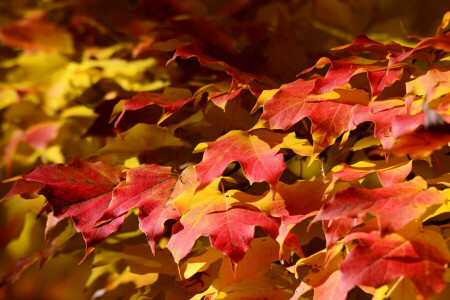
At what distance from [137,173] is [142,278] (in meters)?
0.18

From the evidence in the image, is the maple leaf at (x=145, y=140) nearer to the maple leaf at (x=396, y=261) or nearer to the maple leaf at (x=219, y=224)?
the maple leaf at (x=219, y=224)

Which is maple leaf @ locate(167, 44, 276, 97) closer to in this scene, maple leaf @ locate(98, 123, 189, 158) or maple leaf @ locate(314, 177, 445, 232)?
maple leaf @ locate(98, 123, 189, 158)

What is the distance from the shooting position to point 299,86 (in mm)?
660

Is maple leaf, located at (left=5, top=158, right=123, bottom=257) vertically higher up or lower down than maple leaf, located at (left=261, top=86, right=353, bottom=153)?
lower down

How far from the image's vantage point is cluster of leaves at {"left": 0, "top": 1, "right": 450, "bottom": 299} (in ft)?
1.53

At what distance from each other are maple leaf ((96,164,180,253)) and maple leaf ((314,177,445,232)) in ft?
0.79

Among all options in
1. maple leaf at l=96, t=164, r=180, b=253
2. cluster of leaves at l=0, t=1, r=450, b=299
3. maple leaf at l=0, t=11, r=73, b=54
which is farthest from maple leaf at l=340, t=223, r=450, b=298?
maple leaf at l=0, t=11, r=73, b=54

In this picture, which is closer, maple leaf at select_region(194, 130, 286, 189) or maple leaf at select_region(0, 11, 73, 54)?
maple leaf at select_region(194, 130, 286, 189)

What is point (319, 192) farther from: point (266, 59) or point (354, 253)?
point (266, 59)

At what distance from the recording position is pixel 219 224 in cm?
58

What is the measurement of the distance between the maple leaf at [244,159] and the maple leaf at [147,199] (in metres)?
0.07

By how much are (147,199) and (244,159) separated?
0.48 feet

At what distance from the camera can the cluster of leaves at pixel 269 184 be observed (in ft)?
1.53

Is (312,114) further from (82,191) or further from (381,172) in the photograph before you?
(82,191)
